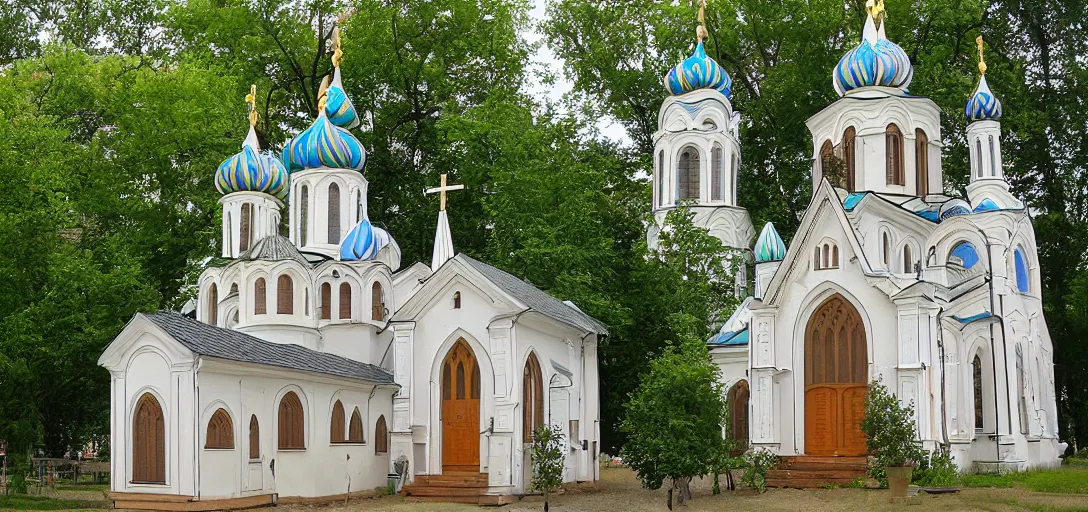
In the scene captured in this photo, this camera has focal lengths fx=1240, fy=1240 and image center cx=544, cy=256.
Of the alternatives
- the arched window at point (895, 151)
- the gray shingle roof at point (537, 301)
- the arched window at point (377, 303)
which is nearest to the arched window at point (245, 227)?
the arched window at point (377, 303)

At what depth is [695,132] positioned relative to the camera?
129ft

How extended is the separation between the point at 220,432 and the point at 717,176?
21.1 meters

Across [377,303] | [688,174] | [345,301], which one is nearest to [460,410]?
[377,303]

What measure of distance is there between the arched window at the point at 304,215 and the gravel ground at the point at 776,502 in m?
9.87

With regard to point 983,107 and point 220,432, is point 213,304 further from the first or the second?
point 983,107

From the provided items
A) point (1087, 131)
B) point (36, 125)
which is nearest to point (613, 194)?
point (1087, 131)

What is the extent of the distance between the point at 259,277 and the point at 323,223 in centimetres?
485

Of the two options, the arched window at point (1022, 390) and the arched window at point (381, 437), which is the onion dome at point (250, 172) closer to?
the arched window at point (381, 437)

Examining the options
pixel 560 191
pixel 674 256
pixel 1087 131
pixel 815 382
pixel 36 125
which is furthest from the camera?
pixel 1087 131

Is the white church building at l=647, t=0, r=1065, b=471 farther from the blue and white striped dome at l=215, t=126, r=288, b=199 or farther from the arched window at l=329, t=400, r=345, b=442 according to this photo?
the blue and white striped dome at l=215, t=126, r=288, b=199

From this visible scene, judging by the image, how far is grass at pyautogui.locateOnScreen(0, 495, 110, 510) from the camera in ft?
77.8

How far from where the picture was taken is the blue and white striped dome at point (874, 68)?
32.7 m

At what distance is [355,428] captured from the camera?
27.2 m

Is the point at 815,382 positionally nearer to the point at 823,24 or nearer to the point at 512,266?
the point at 512,266
